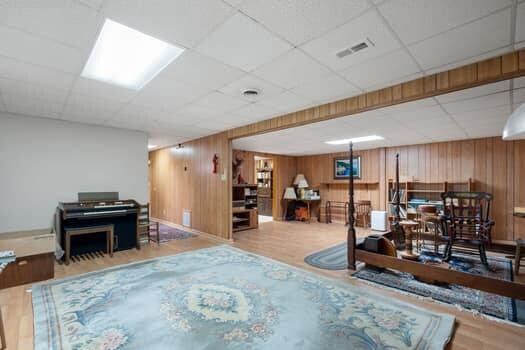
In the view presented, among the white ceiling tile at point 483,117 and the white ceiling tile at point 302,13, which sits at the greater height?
the white ceiling tile at point 302,13

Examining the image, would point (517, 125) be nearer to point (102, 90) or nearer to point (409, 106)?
point (409, 106)

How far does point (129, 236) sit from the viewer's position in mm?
4727

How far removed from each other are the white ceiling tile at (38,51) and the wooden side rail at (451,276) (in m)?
3.95

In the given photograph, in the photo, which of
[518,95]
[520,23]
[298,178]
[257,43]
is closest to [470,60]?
[520,23]

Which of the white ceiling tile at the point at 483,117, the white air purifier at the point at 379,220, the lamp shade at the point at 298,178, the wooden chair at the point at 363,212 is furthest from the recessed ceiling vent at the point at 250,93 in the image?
the lamp shade at the point at 298,178

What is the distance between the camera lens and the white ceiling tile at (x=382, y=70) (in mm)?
2170

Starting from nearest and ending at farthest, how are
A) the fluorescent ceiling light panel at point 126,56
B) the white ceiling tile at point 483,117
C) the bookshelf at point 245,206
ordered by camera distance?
the fluorescent ceiling light panel at point 126,56, the white ceiling tile at point 483,117, the bookshelf at point 245,206

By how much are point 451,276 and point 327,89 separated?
96.9 inches

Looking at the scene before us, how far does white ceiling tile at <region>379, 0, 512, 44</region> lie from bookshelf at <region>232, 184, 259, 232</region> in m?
5.27

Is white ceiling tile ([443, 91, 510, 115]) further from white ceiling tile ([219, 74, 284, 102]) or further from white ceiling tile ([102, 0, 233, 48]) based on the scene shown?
white ceiling tile ([102, 0, 233, 48])

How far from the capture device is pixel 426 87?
2549mm

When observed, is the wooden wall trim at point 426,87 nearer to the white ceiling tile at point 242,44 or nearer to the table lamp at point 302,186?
the white ceiling tile at point 242,44

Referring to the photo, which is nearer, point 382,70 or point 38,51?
point 38,51

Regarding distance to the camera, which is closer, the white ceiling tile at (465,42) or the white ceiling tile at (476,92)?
the white ceiling tile at (465,42)
